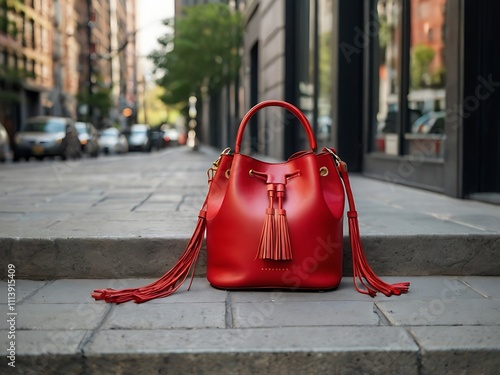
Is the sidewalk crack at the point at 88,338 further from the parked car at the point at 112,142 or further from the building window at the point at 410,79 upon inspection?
the parked car at the point at 112,142

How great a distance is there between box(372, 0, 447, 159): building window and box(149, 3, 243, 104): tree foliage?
1552 centimetres

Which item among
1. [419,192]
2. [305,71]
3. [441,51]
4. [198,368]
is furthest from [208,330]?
[305,71]

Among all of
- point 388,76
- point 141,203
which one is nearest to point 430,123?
point 388,76

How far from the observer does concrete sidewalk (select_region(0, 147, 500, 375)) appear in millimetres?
2282

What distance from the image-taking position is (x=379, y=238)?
343cm

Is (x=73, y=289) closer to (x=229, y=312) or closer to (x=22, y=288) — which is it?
(x=22, y=288)

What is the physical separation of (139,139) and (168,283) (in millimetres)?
33336

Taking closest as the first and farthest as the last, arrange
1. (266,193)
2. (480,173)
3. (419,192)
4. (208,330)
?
(208,330), (266,193), (480,173), (419,192)

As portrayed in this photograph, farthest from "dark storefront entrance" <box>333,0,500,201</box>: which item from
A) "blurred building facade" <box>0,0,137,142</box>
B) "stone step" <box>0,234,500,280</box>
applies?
"blurred building facade" <box>0,0,137,142</box>

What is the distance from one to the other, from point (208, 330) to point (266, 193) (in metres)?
0.75

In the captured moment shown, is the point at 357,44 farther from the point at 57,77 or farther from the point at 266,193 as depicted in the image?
the point at 57,77

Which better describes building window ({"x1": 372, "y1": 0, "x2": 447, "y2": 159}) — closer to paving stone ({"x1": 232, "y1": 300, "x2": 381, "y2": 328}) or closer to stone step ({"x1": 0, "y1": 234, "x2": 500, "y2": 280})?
stone step ({"x1": 0, "y1": 234, "x2": 500, "y2": 280})

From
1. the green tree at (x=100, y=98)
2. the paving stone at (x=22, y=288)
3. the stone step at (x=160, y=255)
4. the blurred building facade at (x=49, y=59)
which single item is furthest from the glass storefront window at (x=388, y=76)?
the green tree at (x=100, y=98)

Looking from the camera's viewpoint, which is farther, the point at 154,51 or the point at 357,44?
the point at 154,51
